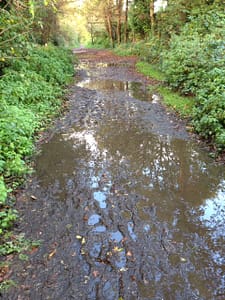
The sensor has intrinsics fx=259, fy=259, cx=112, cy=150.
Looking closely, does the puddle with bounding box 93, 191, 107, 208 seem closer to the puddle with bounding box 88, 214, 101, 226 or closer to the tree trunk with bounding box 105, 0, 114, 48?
the puddle with bounding box 88, 214, 101, 226

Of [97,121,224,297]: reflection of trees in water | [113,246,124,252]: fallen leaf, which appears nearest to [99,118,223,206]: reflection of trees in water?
[97,121,224,297]: reflection of trees in water

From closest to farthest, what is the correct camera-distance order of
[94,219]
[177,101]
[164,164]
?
[94,219]
[164,164]
[177,101]

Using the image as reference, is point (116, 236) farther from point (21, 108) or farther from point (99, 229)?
point (21, 108)

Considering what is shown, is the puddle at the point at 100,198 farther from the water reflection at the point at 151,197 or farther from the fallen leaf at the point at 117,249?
the fallen leaf at the point at 117,249

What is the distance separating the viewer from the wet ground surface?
9.91 ft

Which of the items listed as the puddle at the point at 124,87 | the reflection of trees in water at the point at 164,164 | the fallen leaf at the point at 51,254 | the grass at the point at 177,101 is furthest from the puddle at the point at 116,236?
the puddle at the point at 124,87

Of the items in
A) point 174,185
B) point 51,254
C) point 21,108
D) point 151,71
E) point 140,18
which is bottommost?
point 174,185

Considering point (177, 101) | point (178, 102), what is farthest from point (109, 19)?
point (178, 102)

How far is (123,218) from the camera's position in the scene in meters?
4.05

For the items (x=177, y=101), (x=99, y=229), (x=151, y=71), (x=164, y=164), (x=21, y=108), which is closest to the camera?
(x=99, y=229)

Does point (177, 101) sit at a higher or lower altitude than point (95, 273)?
higher

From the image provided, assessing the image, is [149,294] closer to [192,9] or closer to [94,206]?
[94,206]

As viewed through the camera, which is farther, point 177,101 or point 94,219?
point 177,101

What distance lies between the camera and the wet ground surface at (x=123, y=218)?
A: 3.02m
